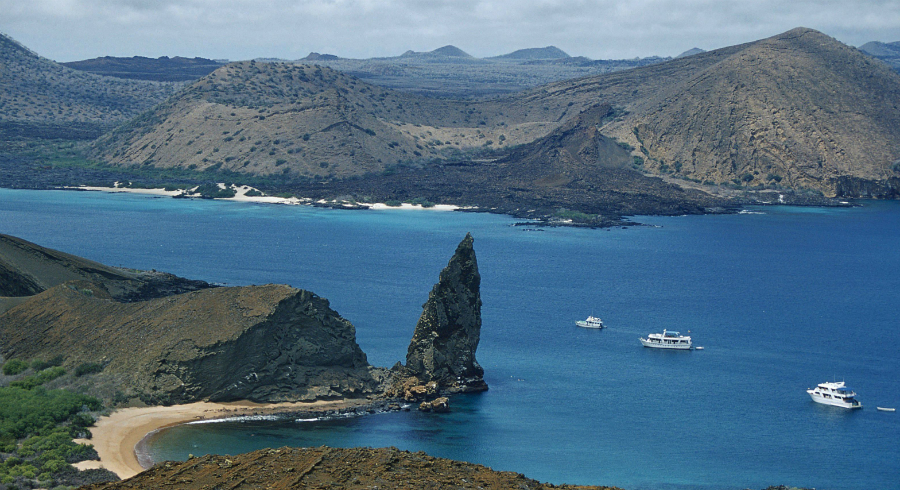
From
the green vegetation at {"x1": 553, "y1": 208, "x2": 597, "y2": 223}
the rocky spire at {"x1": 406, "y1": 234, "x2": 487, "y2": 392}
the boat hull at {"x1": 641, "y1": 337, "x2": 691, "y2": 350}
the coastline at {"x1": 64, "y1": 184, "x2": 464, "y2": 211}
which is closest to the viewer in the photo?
the rocky spire at {"x1": 406, "y1": 234, "x2": 487, "y2": 392}

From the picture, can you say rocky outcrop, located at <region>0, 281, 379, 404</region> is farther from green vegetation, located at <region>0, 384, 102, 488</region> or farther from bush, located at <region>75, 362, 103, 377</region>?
green vegetation, located at <region>0, 384, 102, 488</region>

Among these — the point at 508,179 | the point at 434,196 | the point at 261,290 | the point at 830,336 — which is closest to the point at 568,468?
the point at 261,290

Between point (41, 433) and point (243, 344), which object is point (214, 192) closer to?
point (243, 344)

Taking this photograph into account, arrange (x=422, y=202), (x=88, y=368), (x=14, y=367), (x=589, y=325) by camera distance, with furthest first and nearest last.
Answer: (x=422, y=202)
(x=589, y=325)
(x=14, y=367)
(x=88, y=368)

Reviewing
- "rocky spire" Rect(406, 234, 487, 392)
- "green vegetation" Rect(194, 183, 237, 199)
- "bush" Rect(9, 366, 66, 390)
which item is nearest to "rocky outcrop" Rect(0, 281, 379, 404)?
"bush" Rect(9, 366, 66, 390)

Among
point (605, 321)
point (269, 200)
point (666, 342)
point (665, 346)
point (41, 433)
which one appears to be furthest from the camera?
point (269, 200)

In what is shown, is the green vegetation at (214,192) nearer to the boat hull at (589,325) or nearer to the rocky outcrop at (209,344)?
the boat hull at (589,325)

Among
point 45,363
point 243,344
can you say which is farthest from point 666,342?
point 45,363

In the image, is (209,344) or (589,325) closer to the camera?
(209,344)
